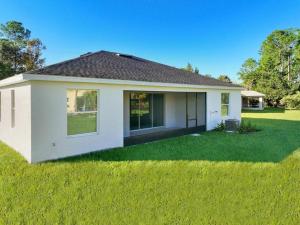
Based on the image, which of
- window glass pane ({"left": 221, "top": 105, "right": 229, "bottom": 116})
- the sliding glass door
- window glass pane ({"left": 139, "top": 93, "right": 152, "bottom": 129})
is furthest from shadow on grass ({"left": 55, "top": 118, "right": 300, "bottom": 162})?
window glass pane ({"left": 221, "top": 105, "right": 229, "bottom": 116})

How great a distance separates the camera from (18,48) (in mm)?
36500

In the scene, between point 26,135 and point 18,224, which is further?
point 26,135

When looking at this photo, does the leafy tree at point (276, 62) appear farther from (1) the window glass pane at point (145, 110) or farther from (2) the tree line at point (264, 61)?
(1) the window glass pane at point (145, 110)

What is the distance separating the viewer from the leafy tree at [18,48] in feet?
114

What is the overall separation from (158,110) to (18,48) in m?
30.8

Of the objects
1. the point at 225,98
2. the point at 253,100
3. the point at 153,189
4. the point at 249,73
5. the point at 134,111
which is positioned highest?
the point at 249,73

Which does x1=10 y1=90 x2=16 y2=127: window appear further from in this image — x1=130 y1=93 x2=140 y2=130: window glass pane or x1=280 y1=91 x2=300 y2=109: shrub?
x1=280 y1=91 x2=300 y2=109: shrub

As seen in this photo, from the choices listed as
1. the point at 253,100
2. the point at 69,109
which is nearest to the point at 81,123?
the point at 69,109

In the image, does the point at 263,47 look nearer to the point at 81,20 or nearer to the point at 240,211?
the point at 81,20

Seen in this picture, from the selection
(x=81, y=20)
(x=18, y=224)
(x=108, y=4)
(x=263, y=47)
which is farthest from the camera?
(x=263, y=47)

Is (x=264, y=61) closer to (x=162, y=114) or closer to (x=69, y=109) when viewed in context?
(x=162, y=114)

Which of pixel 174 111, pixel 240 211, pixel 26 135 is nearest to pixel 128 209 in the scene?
pixel 240 211

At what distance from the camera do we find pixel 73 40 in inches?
1137

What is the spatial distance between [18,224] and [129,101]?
34.0 feet
